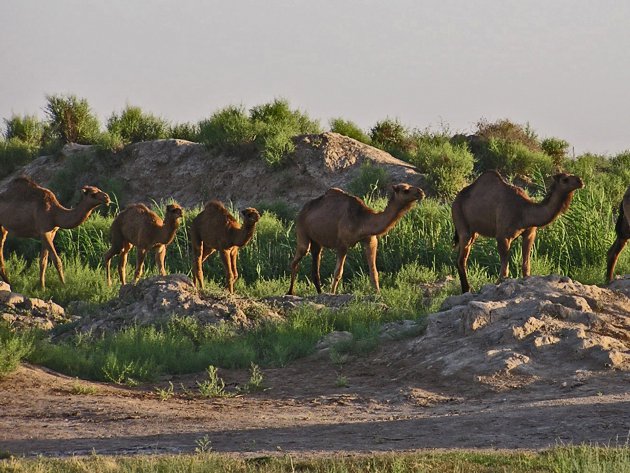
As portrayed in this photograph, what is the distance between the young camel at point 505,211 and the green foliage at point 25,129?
23597 mm

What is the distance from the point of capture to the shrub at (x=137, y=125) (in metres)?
37.0

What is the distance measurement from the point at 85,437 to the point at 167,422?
98 centimetres

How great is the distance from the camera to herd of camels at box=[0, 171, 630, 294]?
17359 mm

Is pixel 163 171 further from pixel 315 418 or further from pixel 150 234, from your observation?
pixel 315 418

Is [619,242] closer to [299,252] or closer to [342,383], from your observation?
[299,252]

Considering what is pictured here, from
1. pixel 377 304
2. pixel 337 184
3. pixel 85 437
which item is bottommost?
pixel 85 437

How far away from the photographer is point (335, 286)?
18844mm

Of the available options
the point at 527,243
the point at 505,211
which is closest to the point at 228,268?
the point at 505,211

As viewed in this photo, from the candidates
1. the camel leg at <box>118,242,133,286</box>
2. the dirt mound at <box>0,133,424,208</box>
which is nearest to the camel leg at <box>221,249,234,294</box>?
the camel leg at <box>118,242,133,286</box>

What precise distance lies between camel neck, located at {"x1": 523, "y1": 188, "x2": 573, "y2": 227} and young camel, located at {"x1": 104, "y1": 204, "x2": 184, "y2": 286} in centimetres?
558

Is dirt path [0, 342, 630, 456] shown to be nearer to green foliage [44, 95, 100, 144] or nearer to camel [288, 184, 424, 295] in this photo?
camel [288, 184, 424, 295]

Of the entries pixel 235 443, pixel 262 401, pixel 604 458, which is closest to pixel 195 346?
pixel 262 401

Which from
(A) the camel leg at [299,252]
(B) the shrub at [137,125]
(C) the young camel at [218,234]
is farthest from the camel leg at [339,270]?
(B) the shrub at [137,125]

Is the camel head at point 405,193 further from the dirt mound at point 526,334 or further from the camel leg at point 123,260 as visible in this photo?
the camel leg at point 123,260
